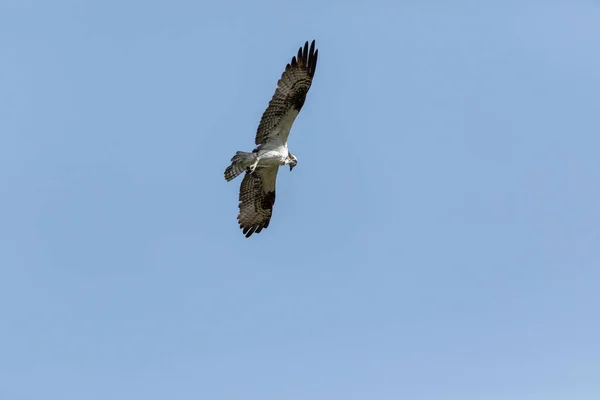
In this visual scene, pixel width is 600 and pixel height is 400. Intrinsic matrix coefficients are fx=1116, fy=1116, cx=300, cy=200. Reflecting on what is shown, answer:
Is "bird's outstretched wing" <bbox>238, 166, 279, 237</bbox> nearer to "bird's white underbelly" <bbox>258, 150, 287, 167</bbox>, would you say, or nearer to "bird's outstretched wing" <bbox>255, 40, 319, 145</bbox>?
"bird's white underbelly" <bbox>258, 150, 287, 167</bbox>

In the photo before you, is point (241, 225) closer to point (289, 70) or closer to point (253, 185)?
point (253, 185)

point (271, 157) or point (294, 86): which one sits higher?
point (294, 86)

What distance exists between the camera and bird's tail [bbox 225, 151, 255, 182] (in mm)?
25594

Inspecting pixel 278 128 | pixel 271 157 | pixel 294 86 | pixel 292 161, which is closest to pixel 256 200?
pixel 292 161

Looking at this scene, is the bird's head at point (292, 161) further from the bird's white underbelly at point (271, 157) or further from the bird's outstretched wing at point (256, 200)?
the bird's outstretched wing at point (256, 200)

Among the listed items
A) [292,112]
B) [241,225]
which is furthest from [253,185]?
[292,112]

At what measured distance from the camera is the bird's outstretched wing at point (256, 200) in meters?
27.2

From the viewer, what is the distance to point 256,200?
27844 millimetres

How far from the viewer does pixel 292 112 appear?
82.6ft

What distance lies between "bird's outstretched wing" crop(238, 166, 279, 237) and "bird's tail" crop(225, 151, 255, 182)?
3.79 ft

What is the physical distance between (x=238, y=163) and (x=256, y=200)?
237 centimetres

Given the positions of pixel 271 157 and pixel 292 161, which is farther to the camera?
pixel 292 161

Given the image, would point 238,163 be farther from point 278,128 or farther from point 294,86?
point 294,86

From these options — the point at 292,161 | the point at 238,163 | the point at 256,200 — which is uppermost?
the point at 256,200
